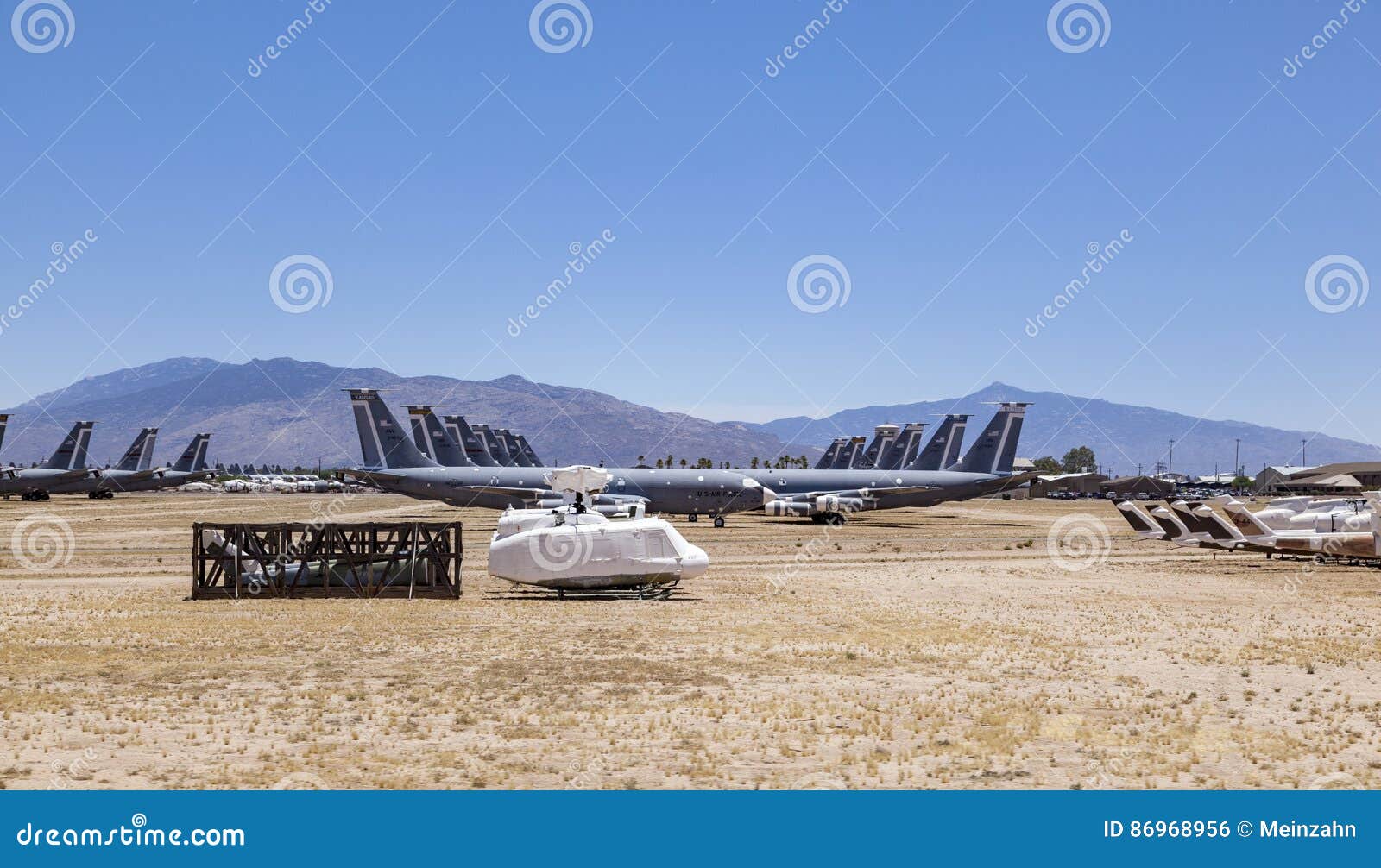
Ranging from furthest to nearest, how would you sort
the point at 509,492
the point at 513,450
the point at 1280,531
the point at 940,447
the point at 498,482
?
the point at 513,450
the point at 940,447
the point at 498,482
the point at 509,492
the point at 1280,531

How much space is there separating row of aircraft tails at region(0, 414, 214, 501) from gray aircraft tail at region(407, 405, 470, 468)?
3582 cm

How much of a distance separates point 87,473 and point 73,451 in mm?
2677

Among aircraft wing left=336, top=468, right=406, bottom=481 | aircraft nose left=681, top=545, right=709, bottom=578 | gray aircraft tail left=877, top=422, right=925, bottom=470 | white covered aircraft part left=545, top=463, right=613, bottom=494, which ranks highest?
gray aircraft tail left=877, top=422, right=925, bottom=470

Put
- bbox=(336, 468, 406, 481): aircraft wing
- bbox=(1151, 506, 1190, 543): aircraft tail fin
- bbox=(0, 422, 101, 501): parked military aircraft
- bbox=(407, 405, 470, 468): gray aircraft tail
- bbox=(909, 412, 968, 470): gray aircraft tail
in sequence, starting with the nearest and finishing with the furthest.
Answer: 1. bbox=(1151, 506, 1190, 543): aircraft tail fin
2. bbox=(336, 468, 406, 481): aircraft wing
3. bbox=(407, 405, 470, 468): gray aircraft tail
4. bbox=(909, 412, 968, 470): gray aircraft tail
5. bbox=(0, 422, 101, 501): parked military aircraft

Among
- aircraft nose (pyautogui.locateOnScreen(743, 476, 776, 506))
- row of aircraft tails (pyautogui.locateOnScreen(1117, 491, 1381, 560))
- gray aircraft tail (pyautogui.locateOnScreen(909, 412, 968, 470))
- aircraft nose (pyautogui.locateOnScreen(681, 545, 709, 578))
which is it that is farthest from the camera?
gray aircraft tail (pyautogui.locateOnScreen(909, 412, 968, 470))

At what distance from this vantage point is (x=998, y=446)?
85688mm

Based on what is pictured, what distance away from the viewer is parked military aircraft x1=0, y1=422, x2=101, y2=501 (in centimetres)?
11162

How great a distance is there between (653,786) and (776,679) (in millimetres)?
7101

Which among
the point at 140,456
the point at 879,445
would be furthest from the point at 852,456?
the point at 140,456

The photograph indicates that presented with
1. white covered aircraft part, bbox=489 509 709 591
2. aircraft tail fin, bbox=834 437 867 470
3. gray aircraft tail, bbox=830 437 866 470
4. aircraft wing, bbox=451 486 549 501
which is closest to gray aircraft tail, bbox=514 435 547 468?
gray aircraft tail, bbox=830 437 866 470

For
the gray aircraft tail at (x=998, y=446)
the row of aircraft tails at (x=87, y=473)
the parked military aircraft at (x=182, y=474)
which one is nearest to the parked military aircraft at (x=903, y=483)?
the gray aircraft tail at (x=998, y=446)

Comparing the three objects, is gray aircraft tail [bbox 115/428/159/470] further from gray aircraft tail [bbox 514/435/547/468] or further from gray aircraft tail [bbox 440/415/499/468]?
gray aircraft tail [bbox 440/415/499/468]

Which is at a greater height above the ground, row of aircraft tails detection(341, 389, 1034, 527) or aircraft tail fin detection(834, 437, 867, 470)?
aircraft tail fin detection(834, 437, 867, 470)

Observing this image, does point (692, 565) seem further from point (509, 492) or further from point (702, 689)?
point (509, 492)
